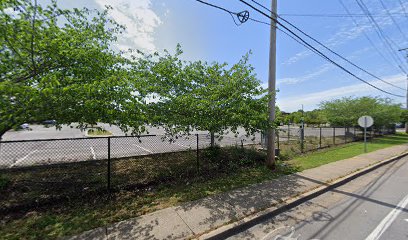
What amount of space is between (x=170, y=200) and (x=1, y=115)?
3514mm

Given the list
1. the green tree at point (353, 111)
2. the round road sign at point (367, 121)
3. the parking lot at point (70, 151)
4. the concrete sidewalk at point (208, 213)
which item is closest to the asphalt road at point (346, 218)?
the concrete sidewalk at point (208, 213)

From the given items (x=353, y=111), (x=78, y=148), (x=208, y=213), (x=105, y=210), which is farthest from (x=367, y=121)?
(x=78, y=148)

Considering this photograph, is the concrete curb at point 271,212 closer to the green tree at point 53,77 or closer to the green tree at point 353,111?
the green tree at point 53,77

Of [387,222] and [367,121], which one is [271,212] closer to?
[387,222]

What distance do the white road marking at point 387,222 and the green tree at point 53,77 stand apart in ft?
16.4

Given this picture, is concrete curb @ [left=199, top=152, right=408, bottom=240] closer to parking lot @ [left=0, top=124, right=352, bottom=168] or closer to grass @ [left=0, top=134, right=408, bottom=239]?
grass @ [left=0, top=134, right=408, bottom=239]

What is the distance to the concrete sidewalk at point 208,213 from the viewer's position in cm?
337

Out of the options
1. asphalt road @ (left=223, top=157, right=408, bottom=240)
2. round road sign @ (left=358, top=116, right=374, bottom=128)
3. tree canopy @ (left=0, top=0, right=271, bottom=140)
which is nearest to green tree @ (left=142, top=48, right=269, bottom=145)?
tree canopy @ (left=0, top=0, right=271, bottom=140)

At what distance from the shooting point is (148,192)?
526 centimetres

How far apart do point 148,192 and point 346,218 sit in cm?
448

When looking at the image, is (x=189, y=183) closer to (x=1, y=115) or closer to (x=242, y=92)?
(x=242, y=92)

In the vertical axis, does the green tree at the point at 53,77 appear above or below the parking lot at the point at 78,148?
above

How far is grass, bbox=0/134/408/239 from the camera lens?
3602mm

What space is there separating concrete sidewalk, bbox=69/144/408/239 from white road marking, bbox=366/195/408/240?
1646 millimetres
